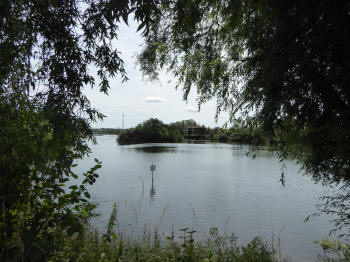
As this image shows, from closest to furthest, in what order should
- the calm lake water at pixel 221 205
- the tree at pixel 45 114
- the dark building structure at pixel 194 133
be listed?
the tree at pixel 45 114, the calm lake water at pixel 221 205, the dark building structure at pixel 194 133

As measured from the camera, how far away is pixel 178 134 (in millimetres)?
92812

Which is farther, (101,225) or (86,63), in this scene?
(101,225)

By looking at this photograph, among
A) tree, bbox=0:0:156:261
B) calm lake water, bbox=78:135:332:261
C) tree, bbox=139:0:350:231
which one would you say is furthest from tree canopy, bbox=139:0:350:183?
calm lake water, bbox=78:135:332:261

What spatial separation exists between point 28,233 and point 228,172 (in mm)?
23503

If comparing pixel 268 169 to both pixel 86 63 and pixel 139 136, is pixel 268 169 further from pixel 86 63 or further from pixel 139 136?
pixel 139 136

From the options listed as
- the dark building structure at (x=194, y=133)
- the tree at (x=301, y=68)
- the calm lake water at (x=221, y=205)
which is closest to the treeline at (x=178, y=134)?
the tree at (x=301, y=68)

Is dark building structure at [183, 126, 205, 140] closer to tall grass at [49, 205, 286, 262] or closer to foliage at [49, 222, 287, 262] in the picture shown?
foliage at [49, 222, 287, 262]

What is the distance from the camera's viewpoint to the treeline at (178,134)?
4.59 m

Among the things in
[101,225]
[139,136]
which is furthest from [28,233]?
[139,136]

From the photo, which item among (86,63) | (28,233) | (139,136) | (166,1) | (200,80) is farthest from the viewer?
(139,136)

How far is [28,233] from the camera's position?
194 centimetres

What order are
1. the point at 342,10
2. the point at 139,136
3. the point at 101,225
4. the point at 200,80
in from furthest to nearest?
the point at 139,136 → the point at 101,225 → the point at 200,80 → the point at 342,10

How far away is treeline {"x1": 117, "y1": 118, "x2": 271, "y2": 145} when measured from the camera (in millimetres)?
4590

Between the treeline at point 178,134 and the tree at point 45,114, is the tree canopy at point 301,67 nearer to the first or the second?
the treeline at point 178,134
